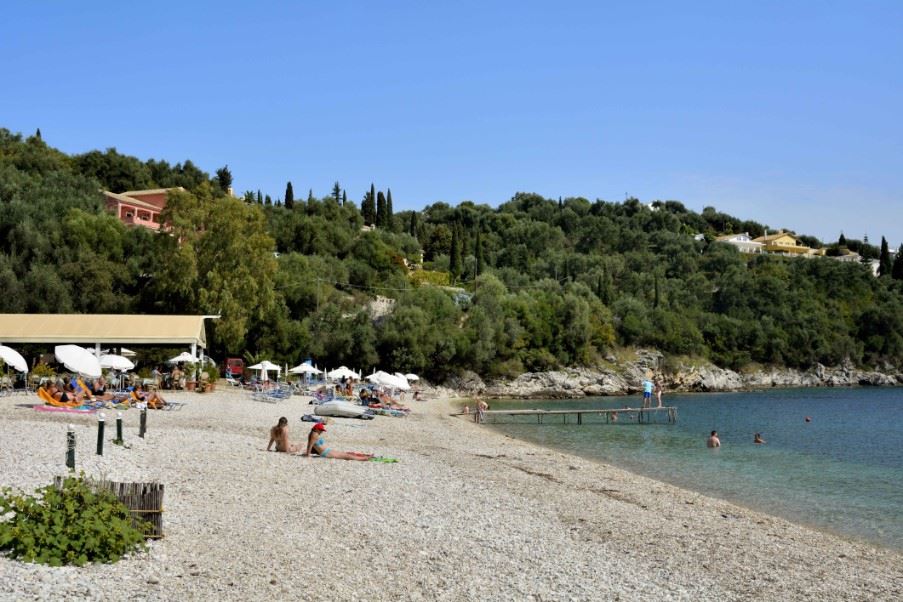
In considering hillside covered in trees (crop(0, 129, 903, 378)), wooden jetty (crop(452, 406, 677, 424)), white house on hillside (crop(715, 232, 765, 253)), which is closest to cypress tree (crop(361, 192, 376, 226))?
hillside covered in trees (crop(0, 129, 903, 378))

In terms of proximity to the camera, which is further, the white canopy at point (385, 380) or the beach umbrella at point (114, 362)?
the white canopy at point (385, 380)

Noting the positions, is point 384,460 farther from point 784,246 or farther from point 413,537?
point 784,246

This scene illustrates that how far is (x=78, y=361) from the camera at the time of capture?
26.2m

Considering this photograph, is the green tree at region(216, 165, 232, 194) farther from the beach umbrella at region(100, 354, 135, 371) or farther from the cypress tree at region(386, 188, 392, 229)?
the beach umbrella at region(100, 354, 135, 371)

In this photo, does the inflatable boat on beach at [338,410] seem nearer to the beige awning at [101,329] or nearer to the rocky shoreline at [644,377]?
the beige awning at [101,329]

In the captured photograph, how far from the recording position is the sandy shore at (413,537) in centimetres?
864

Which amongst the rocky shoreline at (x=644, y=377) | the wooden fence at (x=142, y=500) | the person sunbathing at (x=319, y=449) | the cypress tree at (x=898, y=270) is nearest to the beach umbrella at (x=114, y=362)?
the person sunbathing at (x=319, y=449)

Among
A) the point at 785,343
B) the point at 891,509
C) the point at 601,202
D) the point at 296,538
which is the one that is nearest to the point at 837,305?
the point at 785,343

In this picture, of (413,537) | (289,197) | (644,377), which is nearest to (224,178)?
(289,197)

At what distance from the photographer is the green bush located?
8.12 meters

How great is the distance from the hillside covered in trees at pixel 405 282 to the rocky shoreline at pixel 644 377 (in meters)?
1.48

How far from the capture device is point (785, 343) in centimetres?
9156

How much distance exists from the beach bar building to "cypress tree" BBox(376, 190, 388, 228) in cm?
6193

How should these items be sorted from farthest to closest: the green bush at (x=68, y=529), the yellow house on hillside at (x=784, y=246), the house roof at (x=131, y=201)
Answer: the yellow house on hillside at (x=784, y=246) → the house roof at (x=131, y=201) → the green bush at (x=68, y=529)
